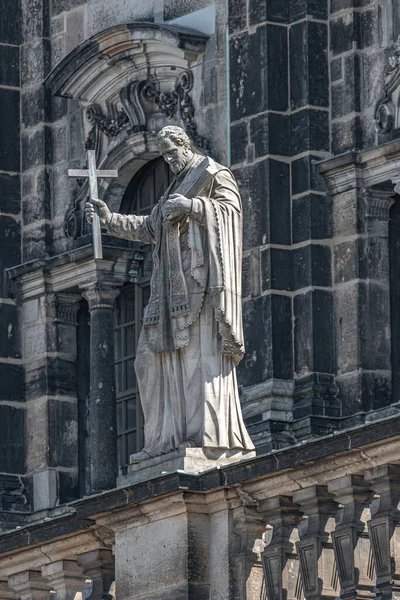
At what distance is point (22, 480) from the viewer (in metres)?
27.9

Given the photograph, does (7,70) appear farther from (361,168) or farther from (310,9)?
(361,168)

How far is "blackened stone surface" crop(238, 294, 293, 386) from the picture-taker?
2505 cm

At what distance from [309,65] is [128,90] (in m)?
2.57

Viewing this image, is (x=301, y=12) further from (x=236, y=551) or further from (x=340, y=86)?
(x=236, y=551)

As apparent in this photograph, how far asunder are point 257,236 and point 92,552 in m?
6.89

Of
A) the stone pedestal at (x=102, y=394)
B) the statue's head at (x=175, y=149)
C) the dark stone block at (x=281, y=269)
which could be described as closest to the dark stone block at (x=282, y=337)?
the dark stone block at (x=281, y=269)

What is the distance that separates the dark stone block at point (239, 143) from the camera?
84.4ft

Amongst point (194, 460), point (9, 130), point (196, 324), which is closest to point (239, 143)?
point (9, 130)

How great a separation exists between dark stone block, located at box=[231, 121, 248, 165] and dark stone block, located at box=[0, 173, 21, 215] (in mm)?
3375

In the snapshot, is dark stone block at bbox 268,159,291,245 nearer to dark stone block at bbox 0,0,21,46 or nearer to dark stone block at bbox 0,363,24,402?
dark stone block at bbox 0,363,24,402

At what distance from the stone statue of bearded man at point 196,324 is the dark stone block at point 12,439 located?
9078 mm

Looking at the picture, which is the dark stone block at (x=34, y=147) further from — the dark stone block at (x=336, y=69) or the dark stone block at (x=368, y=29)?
the dark stone block at (x=368, y=29)

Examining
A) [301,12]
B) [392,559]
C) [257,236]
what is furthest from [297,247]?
[392,559]

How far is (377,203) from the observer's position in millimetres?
25156
